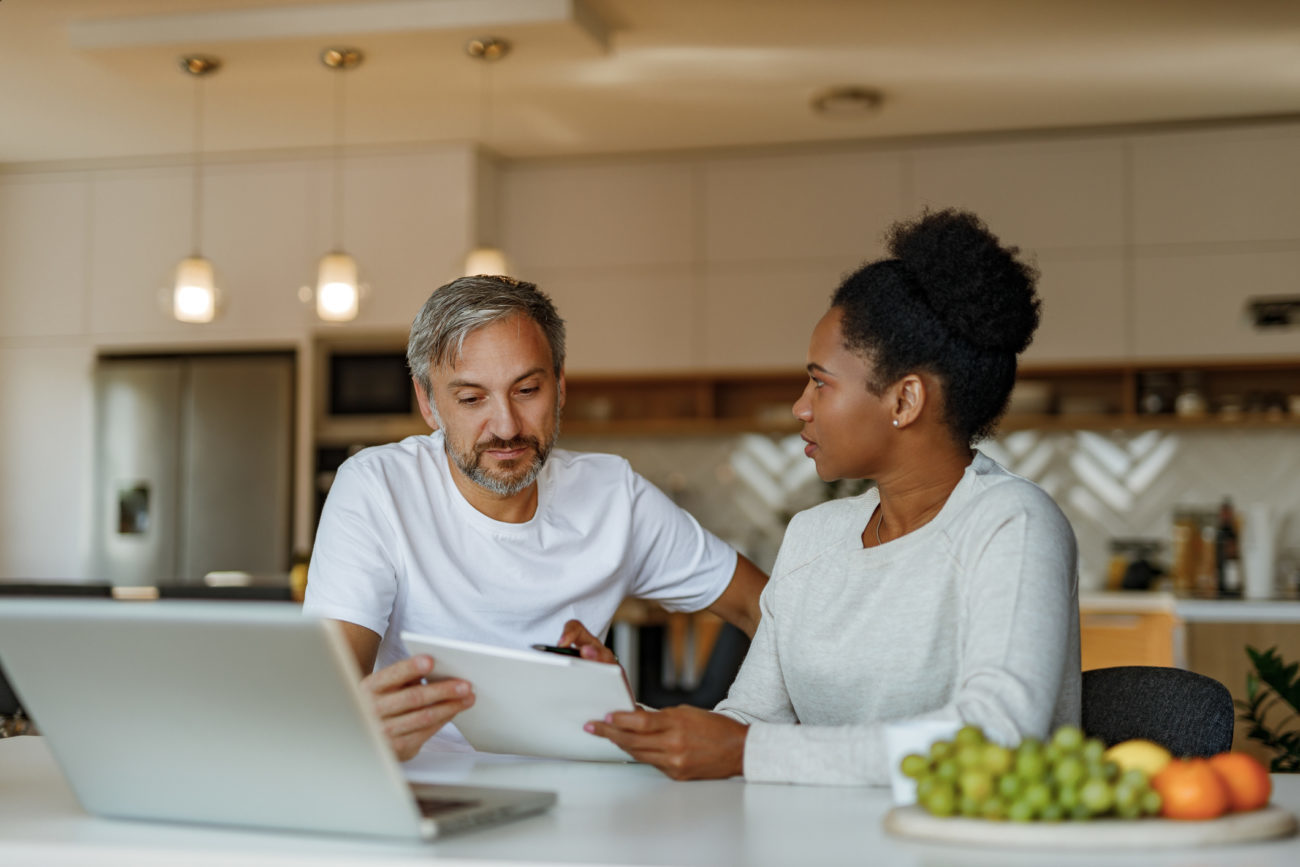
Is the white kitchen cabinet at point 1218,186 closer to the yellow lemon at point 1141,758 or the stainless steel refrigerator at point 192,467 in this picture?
the stainless steel refrigerator at point 192,467

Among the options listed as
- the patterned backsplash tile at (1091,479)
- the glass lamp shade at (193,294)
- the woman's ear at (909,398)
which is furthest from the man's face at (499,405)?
the patterned backsplash tile at (1091,479)

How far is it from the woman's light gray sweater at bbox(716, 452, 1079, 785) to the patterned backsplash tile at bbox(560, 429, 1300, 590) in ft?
12.0

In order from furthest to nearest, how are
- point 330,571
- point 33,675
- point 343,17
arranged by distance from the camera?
1. point 343,17
2. point 330,571
3. point 33,675

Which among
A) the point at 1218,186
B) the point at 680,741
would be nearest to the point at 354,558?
the point at 680,741

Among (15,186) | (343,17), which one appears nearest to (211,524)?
(15,186)

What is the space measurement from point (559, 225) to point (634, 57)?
4.72ft

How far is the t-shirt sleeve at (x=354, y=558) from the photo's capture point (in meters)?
1.83

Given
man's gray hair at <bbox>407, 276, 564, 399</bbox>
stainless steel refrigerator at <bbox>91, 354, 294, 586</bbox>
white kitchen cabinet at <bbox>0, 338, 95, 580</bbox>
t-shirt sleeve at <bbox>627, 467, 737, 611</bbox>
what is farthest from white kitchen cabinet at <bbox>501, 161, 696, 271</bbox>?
man's gray hair at <bbox>407, 276, 564, 399</bbox>

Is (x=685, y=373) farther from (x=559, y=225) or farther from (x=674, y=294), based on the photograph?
(x=559, y=225)

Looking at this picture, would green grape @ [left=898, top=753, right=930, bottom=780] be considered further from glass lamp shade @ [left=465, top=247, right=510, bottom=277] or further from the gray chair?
glass lamp shade @ [left=465, top=247, right=510, bottom=277]

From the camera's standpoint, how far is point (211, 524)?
19.0 ft

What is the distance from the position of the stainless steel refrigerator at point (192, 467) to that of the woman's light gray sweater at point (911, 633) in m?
4.30

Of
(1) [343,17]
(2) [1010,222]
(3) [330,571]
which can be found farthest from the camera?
(2) [1010,222]

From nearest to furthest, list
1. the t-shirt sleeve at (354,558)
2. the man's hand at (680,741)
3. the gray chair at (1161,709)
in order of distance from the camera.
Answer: the man's hand at (680,741) < the gray chair at (1161,709) < the t-shirt sleeve at (354,558)
